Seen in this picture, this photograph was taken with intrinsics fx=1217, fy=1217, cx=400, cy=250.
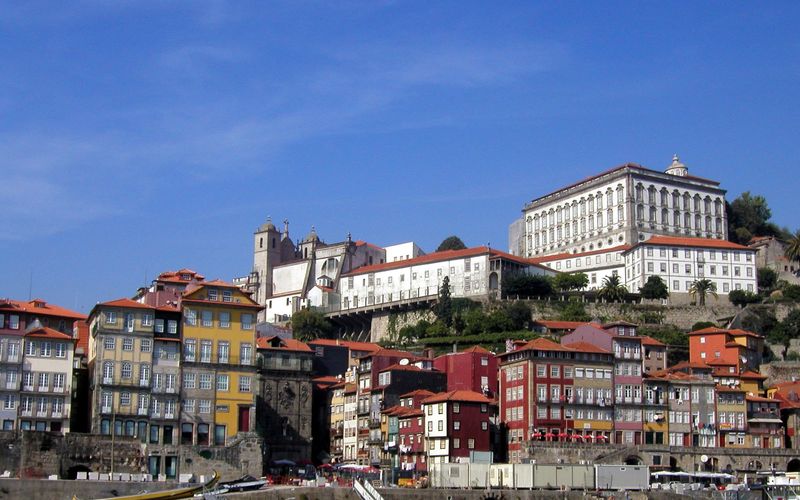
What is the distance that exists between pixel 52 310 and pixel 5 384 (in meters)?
9.01

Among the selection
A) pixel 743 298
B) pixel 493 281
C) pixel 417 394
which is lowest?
pixel 417 394

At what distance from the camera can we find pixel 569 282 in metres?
148

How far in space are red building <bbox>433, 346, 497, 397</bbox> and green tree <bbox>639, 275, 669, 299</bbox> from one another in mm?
47532

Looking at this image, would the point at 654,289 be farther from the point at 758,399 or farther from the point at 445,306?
the point at 758,399

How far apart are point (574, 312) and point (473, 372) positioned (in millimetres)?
39351

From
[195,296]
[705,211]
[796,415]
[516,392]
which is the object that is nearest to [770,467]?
[796,415]

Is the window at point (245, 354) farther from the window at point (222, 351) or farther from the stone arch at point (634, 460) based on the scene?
the stone arch at point (634, 460)

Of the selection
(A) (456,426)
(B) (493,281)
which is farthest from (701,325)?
(A) (456,426)

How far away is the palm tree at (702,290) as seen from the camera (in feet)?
467

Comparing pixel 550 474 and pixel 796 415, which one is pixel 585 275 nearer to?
pixel 796 415

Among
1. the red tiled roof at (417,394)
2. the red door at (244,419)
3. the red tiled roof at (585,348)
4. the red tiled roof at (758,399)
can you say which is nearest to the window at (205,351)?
the red door at (244,419)

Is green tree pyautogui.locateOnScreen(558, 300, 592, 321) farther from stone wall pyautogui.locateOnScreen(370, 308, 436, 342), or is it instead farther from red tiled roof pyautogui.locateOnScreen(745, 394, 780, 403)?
red tiled roof pyautogui.locateOnScreen(745, 394, 780, 403)

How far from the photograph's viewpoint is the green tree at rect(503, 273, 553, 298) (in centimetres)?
14175

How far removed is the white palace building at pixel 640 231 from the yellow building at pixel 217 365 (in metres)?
75.2
